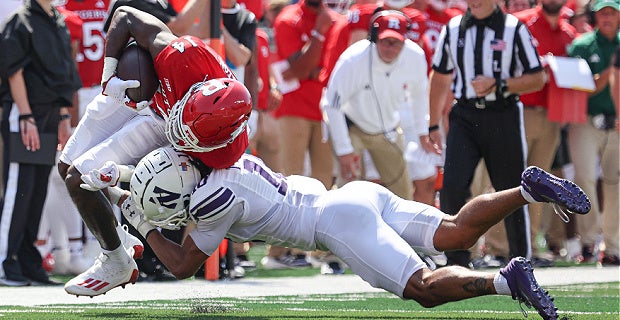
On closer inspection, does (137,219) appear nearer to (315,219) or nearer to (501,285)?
(315,219)

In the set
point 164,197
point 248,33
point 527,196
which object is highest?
point 527,196

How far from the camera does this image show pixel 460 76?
921 centimetres

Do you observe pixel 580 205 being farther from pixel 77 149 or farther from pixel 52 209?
pixel 52 209

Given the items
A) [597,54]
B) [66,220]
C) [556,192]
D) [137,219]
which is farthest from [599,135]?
[137,219]

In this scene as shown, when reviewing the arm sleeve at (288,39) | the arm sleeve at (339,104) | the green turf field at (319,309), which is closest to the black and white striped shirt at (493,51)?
the arm sleeve at (339,104)

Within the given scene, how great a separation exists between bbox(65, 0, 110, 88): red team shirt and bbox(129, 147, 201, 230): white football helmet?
4.18 meters

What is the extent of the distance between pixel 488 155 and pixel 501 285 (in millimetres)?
3439

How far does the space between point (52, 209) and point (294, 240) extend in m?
4.17

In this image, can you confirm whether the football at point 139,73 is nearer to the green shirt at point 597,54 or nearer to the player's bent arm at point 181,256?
the player's bent arm at point 181,256

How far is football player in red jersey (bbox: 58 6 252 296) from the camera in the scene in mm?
6184

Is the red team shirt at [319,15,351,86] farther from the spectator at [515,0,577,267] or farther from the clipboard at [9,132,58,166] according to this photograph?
the clipboard at [9,132,58,166]

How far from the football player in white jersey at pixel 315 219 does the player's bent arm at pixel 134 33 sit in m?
0.81

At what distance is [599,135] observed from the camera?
11.7 m

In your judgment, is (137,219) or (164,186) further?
(137,219)
